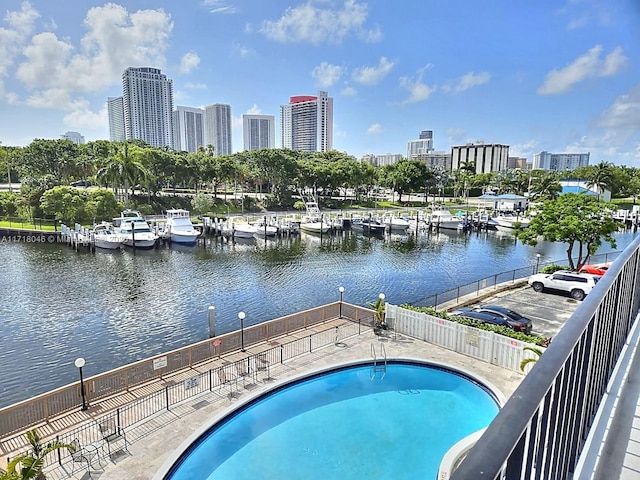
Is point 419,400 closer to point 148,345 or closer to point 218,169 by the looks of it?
point 148,345

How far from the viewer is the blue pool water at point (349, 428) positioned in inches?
447

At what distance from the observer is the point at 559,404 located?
6.44 ft

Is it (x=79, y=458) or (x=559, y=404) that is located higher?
(x=559, y=404)

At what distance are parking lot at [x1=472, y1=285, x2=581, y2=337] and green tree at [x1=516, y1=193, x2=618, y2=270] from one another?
406 centimetres

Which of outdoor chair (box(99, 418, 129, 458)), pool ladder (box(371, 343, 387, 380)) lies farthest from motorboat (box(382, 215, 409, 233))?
outdoor chair (box(99, 418, 129, 458))

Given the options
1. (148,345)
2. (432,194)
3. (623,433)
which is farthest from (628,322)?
(432,194)

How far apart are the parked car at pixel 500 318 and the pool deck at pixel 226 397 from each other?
2.47 meters

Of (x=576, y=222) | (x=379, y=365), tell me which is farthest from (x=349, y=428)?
(x=576, y=222)

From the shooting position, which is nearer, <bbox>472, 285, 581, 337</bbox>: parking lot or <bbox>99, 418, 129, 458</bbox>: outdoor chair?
<bbox>99, 418, 129, 458</bbox>: outdoor chair

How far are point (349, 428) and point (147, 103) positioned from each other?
184 metres

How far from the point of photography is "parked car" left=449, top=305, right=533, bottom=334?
17672 mm

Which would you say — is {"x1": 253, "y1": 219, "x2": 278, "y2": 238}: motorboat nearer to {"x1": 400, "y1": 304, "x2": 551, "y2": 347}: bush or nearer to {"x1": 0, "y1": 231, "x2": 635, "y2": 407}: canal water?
{"x1": 0, "y1": 231, "x2": 635, "y2": 407}: canal water

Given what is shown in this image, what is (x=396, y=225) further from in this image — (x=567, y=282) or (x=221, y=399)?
(x=221, y=399)

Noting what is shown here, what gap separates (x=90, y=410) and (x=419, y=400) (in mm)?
10287
